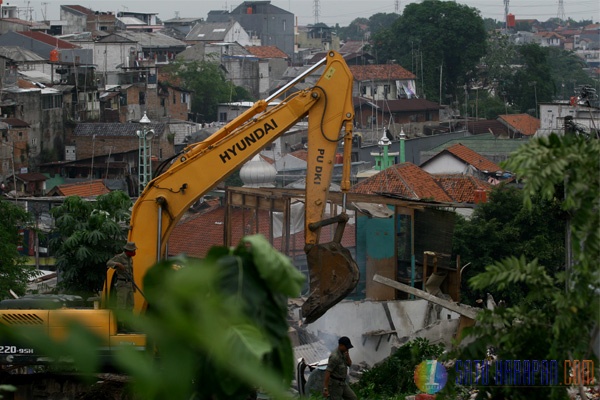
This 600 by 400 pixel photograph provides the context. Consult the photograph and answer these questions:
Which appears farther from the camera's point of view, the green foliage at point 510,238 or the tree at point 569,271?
the green foliage at point 510,238

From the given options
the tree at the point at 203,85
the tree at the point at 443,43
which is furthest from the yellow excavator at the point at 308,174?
the tree at the point at 443,43

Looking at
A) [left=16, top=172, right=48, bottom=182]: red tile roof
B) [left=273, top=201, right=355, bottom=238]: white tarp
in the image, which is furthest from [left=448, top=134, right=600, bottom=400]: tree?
[left=16, top=172, right=48, bottom=182]: red tile roof

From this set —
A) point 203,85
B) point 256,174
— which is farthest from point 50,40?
point 256,174

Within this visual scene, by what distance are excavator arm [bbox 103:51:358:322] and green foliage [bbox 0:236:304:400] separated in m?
8.88

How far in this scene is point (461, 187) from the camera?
32562mm

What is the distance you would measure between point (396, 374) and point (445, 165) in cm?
2895

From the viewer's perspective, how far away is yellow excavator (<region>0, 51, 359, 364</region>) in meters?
11.3

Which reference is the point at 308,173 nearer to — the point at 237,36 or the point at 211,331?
the point at 211,331

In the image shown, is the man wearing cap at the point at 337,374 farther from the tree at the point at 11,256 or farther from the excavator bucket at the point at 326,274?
the tree at the point at 11,256

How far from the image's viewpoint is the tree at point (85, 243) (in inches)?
581

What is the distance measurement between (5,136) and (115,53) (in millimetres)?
21583

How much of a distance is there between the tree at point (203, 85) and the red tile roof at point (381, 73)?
9.66 metres

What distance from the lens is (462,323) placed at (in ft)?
43.7

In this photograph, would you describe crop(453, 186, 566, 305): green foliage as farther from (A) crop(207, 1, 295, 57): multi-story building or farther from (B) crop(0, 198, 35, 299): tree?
(A) crop(207, 1, 295, 57): multi-story building
